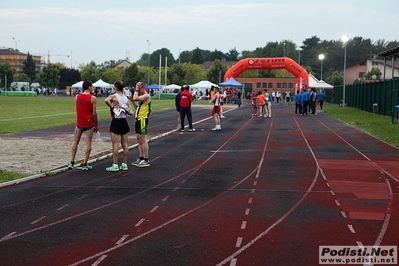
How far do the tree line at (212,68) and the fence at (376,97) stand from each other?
1214 inches

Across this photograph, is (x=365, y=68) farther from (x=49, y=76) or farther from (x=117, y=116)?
(x=117, y=116)

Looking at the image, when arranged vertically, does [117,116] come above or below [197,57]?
below

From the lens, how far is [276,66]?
5344cm

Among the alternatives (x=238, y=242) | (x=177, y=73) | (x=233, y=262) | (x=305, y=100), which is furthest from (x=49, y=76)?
(x=233, y=262)

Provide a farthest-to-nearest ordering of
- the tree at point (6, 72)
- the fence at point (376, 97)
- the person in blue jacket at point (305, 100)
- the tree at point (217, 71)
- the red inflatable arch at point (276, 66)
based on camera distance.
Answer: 1. the tree at point (6, 72)
2. the tree at point (217, 71)
3. the red inflatable arch at point (276, 66)
4. the person in blue jacket at point (305, 100)
5. the fence at point (376, 97)

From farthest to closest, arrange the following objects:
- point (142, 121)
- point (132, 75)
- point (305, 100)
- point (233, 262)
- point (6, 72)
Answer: point (6, 72)
point (132, 75)
point (305, 100)
point (142, 121)
point (233, 262)

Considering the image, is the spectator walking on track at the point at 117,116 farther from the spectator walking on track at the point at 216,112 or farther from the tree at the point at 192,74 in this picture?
the tree at the point at 192,74

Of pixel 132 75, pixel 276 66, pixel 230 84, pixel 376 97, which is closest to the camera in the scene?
pixel 376 97

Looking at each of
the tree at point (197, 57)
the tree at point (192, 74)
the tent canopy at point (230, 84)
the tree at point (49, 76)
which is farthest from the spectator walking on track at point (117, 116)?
the tree at point (197, 57)

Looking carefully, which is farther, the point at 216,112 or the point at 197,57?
the point at 197,57

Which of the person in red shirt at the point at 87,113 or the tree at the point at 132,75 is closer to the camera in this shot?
the person in red shirt at the point at 87,113

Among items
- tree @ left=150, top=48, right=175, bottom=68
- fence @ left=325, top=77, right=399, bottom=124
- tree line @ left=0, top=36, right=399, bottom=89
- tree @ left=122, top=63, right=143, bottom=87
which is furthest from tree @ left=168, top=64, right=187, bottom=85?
tree @ left=150, top=48, right=175, bottom=68

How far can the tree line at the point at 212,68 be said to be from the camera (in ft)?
319

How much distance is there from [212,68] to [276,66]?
44.1m
